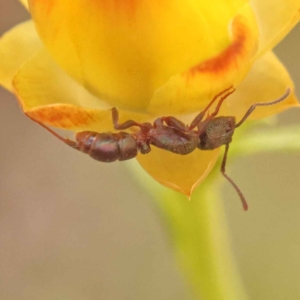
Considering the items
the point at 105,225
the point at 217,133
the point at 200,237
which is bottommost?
the point at 105,225

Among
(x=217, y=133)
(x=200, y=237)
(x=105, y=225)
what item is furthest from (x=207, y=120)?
(x=105, y=225)

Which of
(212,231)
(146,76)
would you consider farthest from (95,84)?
(212,231)

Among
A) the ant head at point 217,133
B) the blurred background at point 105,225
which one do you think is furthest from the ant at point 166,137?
the blurred background at point 105,225

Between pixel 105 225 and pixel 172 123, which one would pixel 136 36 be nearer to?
pixel 172 123

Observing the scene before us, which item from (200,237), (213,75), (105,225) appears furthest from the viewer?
(105,225)

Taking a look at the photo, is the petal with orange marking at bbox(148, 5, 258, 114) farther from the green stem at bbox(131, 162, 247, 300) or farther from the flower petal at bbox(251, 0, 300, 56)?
the green stem at bbox(131, 162, 247, 300)

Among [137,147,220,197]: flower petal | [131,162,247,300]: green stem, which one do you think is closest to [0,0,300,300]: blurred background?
[131,162,247,300]: green stem

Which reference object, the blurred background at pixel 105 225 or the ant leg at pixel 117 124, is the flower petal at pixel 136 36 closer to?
the ant leg at pixel 117 124
